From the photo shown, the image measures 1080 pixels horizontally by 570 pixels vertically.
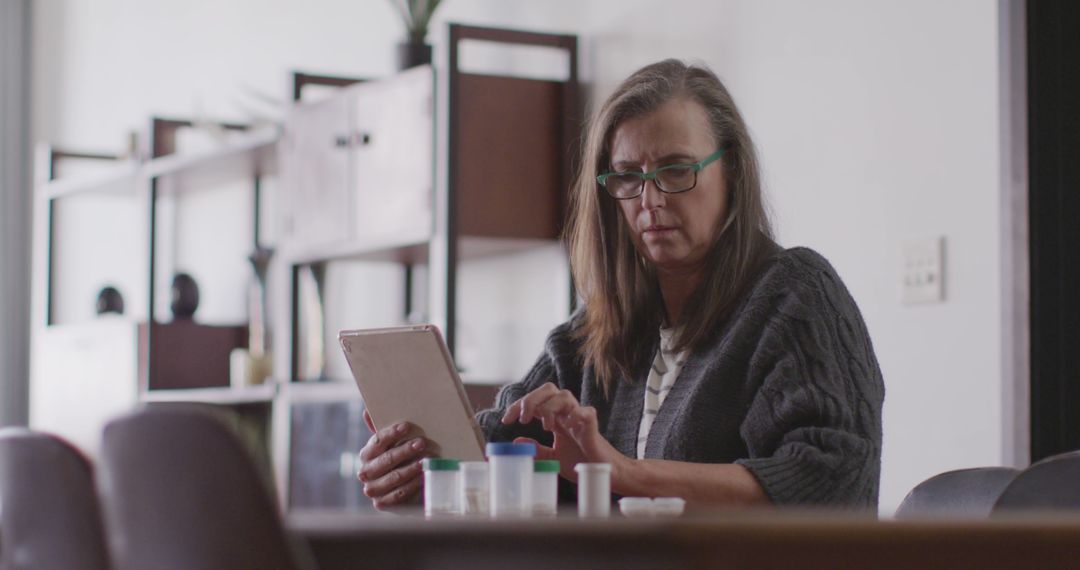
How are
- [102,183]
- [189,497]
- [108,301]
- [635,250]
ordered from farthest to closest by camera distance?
1. [108,301]
2. [102,183]
3. [635,250]
4. [189,497]

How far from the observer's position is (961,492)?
1.66 m

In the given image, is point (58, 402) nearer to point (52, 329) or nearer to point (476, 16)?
point (52, 329)

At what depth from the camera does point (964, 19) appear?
256cm

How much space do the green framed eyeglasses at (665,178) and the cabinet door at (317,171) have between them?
1.97 m

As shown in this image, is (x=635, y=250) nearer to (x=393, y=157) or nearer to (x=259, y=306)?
(x=393, y=157)

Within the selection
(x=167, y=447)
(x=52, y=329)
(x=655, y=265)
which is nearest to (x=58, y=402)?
(x=52, y=329)

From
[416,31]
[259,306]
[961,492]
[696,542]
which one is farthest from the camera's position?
[259,306]

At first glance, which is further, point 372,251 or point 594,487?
point 372,251

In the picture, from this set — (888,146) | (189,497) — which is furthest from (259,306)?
(189,497)

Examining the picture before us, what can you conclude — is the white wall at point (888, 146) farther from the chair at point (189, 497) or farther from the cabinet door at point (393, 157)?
the chair at point (189, 497)

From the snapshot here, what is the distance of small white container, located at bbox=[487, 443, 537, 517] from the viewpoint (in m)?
1.29

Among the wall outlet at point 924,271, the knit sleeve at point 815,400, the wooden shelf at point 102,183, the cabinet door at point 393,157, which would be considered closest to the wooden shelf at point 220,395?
the cabinet door at point 393,157

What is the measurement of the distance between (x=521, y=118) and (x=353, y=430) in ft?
3.15

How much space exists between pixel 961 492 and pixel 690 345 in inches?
15.9
